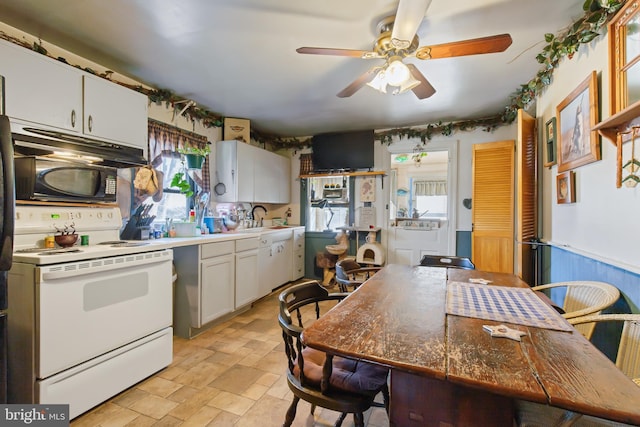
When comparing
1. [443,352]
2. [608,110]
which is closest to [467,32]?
[608,110]

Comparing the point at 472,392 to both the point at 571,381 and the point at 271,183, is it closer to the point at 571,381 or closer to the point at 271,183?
the point at 571,381

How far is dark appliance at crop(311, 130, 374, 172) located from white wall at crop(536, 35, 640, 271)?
92.9 inches

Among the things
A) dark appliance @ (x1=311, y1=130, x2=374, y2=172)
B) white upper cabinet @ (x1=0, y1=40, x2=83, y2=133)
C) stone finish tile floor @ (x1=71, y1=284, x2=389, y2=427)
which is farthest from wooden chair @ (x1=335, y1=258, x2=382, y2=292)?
dark appliance @ (x1=311, y1=130, x2=374, y2=172)

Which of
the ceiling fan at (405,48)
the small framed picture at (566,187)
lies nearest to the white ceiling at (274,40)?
the ceiling fan at (405,48)

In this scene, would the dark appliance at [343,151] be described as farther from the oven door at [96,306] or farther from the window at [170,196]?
the oven door at [96,306]

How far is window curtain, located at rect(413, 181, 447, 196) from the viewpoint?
5.80 m

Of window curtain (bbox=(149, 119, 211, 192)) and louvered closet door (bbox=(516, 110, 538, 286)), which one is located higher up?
window curtain (bbox=(149, 119, 211, 192))

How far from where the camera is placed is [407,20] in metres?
1.50

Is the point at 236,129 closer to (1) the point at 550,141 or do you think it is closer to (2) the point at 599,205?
(1) the point at 550,141

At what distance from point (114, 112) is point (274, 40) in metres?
1.36

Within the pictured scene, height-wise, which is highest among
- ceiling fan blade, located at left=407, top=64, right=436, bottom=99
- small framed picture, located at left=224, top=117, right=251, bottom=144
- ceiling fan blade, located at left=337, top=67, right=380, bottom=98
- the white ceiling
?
the white ceiling

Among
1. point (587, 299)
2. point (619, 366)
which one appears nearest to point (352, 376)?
point (619, 366)

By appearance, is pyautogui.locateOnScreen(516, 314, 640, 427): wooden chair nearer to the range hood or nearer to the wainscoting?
the wainscoting

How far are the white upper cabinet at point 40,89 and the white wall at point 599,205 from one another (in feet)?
10.8
